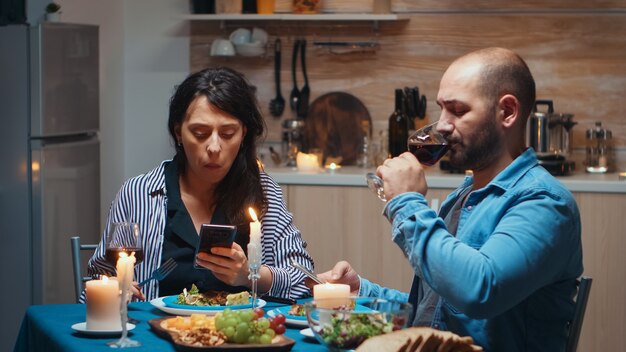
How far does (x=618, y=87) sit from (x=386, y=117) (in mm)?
1137

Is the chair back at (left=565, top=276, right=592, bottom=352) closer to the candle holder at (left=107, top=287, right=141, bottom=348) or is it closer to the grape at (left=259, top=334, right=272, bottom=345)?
the grape at (left=259, top=334, right=272, bottom=345)

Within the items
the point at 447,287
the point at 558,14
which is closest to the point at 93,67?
the point at 558,14

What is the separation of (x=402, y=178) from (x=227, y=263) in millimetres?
567

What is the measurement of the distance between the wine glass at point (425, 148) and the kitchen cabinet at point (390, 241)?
2.35 meters

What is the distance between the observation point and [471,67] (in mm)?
2375

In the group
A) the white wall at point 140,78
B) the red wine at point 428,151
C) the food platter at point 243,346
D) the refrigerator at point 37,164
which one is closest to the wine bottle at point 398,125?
the white wall at point 140,78

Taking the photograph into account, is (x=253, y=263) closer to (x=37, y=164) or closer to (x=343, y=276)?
(x=343, y=276)

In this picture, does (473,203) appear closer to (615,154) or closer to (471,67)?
(471,67)

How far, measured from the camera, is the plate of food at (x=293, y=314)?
2.38 meters

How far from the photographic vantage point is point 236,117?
307cm

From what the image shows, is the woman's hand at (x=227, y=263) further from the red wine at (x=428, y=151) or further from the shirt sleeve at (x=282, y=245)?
the red wine at (x=428, y=151)

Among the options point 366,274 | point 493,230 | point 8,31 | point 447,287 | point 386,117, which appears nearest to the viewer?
point 447,287

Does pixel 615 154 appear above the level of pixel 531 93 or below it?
below

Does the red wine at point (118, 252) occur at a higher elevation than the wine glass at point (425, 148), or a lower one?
lower
